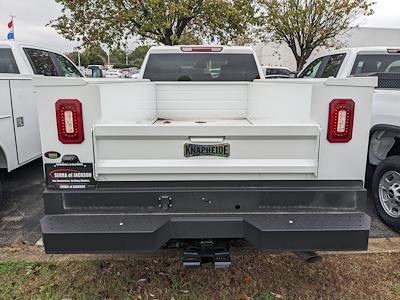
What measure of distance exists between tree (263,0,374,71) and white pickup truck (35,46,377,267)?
717 inches

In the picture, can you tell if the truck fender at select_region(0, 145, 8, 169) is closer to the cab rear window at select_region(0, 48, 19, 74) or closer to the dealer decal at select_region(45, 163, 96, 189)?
the cab rear window at select_region(0, 48, 19, 74)

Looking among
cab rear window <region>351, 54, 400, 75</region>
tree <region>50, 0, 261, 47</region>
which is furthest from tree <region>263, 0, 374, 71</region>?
cab rear window <region>351, 54, 400, 75</region>

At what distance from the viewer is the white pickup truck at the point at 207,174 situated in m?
2.64

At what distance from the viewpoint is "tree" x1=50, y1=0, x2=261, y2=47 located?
14.2m

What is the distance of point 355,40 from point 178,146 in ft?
107

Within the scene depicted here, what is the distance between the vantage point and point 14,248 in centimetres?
393

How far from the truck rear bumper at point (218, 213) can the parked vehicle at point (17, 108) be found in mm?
2432

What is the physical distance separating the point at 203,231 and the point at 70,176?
3.53 feet

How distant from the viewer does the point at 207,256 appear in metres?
2.94

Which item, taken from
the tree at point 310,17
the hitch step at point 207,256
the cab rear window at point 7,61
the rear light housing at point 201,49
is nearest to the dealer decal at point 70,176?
the hitch step at point 207,256

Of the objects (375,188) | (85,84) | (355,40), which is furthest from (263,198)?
(355,40)

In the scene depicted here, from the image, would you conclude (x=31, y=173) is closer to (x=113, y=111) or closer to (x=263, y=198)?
(x=113, y=111)

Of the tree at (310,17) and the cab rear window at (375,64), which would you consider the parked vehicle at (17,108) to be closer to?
the cab rear window at (375,64)

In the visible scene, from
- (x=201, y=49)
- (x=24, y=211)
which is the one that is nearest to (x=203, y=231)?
(x=24, y=211)
